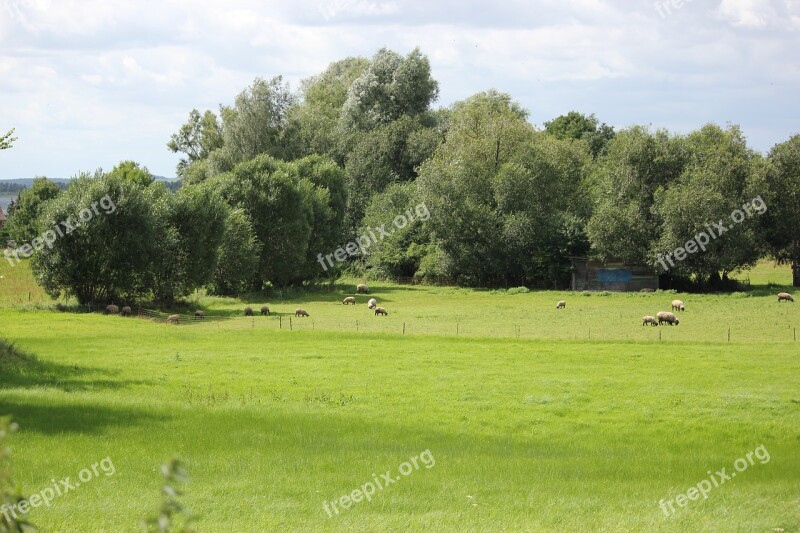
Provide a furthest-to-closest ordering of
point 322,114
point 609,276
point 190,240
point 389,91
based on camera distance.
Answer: point 322,114 < point 389,91 < point 609,276 < point 190,240

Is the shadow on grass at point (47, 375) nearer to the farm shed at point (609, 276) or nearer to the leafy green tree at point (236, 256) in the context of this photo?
the leafy green tree at point (236, 256)

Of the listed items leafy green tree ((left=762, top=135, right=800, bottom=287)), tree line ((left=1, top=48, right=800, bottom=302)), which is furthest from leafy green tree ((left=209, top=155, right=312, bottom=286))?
leafy green tree ((left=762, top=135, right=800, bottom=287))

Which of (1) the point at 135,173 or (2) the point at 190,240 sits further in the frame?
(1) the point at 135,173

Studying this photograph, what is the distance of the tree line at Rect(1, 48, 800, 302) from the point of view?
6975 centimetres

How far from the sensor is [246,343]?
4538 cm

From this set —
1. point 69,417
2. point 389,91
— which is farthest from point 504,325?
point 389,91

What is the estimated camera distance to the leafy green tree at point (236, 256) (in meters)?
82.1

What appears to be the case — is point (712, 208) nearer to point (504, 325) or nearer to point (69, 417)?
point (504, 325)

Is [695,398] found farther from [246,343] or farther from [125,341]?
[125,341]

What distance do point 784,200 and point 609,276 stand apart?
59.7 feet

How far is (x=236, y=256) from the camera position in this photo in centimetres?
8281

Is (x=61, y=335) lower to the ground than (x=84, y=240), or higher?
lower

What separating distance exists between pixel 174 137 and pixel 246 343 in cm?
9900

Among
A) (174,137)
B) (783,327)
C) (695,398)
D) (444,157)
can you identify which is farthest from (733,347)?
(174,137)
